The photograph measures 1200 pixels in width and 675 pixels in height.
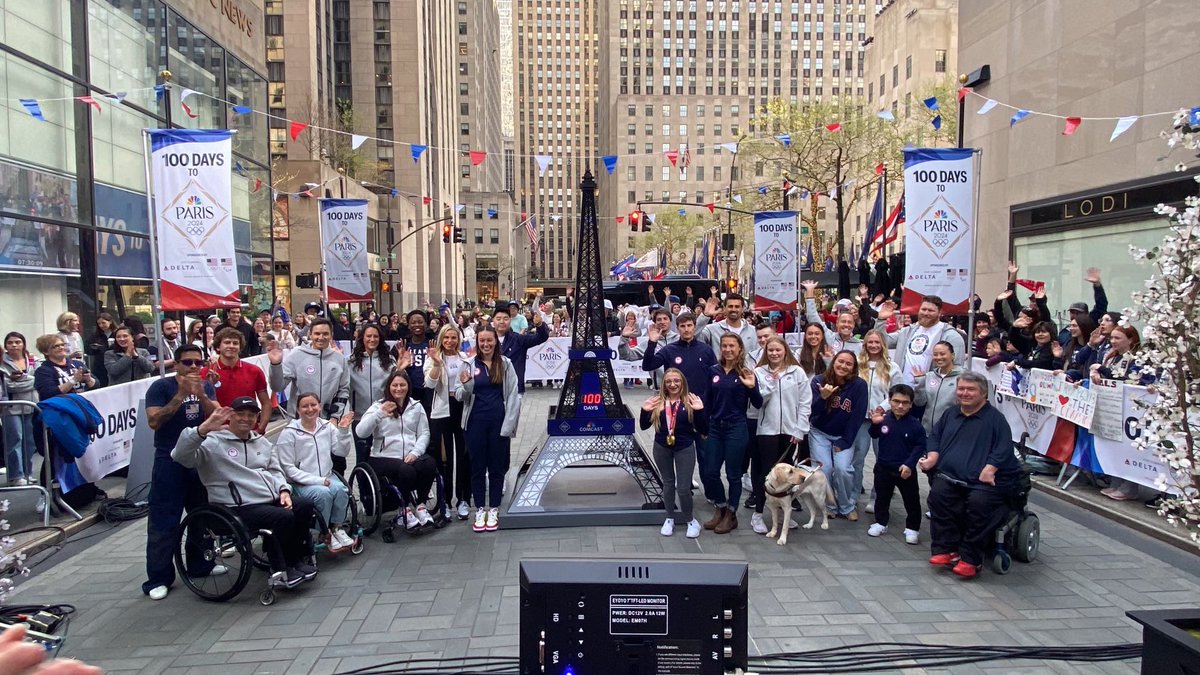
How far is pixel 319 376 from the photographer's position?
24.3 ft

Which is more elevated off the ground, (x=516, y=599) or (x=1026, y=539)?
(x=1026, y=539)

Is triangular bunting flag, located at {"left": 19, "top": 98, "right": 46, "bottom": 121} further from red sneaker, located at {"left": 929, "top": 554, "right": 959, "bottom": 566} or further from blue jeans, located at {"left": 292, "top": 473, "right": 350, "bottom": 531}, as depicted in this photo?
red sneaker, located at {"left": 929, "top": 554, "right": 959, "bottom": 566}

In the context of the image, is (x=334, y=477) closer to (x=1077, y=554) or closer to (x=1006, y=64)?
(x=1077, y=554)

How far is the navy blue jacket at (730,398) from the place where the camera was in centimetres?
678

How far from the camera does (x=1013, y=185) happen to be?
1731 cm

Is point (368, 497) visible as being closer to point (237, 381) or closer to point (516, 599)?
point (237, 381)

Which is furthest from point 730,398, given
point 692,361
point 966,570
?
point 966,570

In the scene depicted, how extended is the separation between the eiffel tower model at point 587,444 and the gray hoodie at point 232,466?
2.38 meters

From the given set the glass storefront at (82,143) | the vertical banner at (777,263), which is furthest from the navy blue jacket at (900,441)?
the glass storefront at (82,143)

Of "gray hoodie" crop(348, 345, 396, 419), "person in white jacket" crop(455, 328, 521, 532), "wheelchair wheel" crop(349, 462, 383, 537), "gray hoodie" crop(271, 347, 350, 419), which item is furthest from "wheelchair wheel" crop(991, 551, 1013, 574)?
"gray hoodie" crop(271, 347, 350, 419)

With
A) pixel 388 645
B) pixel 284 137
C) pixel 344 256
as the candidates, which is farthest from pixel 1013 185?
pixel 284 137

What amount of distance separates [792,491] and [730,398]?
39.8 inches

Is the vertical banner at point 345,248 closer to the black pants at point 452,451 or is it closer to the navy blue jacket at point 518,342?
the navy blue jacket at point 518,342

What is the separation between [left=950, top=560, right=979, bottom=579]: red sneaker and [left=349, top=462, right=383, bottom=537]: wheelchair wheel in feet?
16.3
